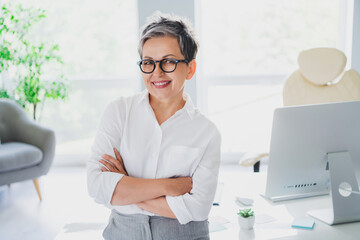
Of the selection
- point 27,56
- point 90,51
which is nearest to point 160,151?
point 27,56

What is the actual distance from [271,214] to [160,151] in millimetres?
554

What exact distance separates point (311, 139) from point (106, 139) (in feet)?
2.53

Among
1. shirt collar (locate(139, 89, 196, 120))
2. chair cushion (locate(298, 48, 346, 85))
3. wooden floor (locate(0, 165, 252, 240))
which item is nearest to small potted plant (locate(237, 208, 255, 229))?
shirt collar (locate(139, 89, 196, 120))

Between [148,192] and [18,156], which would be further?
[18,156]

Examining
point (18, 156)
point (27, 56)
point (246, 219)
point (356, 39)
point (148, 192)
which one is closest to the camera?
point (148, 192)

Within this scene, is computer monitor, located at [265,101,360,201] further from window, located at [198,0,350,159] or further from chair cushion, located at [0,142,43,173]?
window, located at [198,0,350,159]

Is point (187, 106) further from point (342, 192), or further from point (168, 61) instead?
point (342, 192)

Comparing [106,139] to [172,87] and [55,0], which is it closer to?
[172,87]

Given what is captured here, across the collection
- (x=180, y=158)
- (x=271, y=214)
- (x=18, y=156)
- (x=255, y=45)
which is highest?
(x=255, y=45)

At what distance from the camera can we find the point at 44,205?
11.0 feet

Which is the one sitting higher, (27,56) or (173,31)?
(173,31)

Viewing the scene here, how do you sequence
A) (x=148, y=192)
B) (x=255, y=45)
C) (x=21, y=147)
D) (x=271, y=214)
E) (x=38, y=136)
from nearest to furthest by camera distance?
(x=148, y=192) → (x=271, y=214) → (x=21, y=147) → (x=38, y=136) → (x=255, y=45)

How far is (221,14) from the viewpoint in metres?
4.31

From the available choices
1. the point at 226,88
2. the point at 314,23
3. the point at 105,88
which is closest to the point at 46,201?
the point at 105,88
